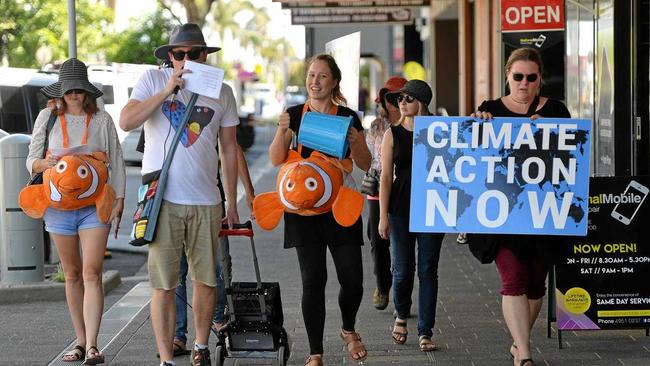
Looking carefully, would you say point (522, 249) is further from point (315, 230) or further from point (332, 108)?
point (332, 108)

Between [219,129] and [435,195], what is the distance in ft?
4.04

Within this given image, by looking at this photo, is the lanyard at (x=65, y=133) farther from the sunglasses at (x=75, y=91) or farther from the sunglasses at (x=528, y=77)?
the sunglasses at (x=528, y=77)

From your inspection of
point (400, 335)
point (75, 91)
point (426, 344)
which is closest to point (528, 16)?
point (400, 335)

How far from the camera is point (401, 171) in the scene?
730 cm

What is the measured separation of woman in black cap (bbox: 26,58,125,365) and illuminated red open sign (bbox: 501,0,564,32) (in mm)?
4714

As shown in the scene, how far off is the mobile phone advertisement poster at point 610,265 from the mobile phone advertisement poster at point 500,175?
0.69 metres

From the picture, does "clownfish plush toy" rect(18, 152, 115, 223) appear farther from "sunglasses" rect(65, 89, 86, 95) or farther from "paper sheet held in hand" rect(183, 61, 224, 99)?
"paper sheet held in hand" rect(183, 61, 224, 99)

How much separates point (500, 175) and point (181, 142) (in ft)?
5.68

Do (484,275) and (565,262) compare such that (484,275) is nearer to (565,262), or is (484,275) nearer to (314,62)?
(565,262)

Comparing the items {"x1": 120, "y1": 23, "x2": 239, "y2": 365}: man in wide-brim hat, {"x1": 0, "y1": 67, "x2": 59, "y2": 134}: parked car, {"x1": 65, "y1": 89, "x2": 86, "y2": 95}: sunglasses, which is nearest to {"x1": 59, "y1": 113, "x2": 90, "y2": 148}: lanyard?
{"x1": 65, "y1": 89, "x2": 86, "y2": 95}: sunglasses

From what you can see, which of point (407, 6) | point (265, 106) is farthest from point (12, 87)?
point (265, 106)

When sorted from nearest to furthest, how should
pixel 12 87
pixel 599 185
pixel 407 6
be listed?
pixel 599 185 → pixel 12 87 → pixel 407 6

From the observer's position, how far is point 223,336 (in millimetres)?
6652

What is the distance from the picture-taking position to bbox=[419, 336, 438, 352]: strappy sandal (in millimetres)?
7203
